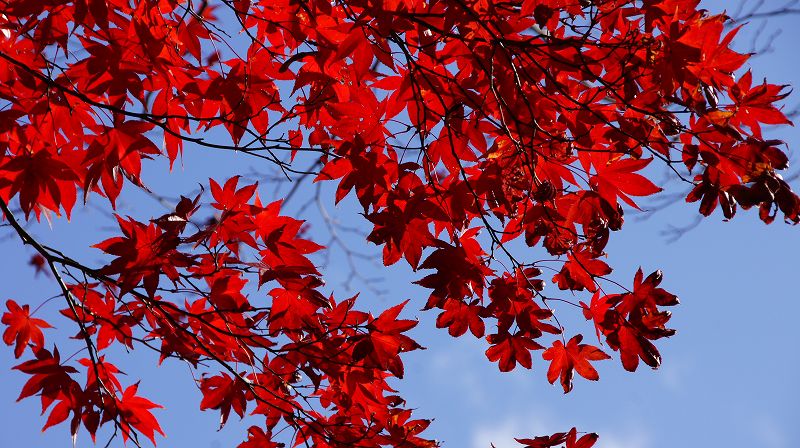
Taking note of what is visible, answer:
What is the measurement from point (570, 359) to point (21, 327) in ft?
6.72

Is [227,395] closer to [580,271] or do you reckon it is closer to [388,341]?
[388,341]

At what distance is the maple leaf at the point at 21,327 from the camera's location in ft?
9.00

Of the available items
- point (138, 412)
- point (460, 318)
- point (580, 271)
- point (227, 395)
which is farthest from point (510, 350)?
point (138, 412)

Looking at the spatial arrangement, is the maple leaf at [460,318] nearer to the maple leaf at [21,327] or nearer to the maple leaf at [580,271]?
the maple leaf at [580,271]

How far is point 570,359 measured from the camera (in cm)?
253

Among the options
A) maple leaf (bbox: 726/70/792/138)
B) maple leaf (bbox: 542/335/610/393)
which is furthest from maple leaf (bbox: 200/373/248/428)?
maple leaf (bbox: 726/70/792/138)

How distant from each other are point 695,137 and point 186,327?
1.82 metres

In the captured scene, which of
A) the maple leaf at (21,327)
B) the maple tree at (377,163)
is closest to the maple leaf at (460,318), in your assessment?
the maple tree at (377,163)

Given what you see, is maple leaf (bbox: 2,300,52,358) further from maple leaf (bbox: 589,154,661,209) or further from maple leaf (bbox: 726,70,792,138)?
maple leaf (bbox: 726,70,792,138)

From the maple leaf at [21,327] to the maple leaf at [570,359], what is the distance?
74.6 inches

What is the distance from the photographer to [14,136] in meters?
2.28

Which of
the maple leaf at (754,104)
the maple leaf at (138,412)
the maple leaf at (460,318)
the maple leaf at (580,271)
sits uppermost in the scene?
the maple leaf at (754,104)

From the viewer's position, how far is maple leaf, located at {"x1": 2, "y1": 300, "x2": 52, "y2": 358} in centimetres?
274

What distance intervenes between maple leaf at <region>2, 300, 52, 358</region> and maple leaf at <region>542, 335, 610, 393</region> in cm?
189
